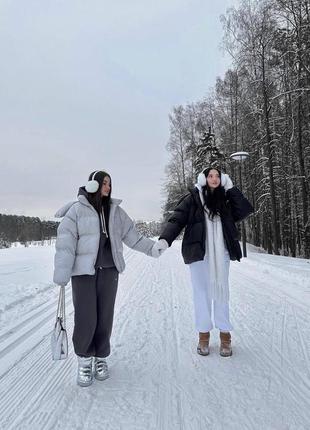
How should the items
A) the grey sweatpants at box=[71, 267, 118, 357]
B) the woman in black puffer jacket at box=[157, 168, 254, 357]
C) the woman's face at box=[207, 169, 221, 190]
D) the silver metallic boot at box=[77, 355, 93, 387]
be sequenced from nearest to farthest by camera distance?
1. the silver metallic boot at box=[77, 355, 93, 387]
2. the grey sweatpants at box=[71, 267, 118, 357]
3. the woman in black puffer jacket at box=[157, 168, 254, 357]
4. the woman's face at box=[207, 169, 221, 190]

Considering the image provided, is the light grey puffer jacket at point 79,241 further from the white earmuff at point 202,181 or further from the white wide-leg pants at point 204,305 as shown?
the white earmuff at point 202,181

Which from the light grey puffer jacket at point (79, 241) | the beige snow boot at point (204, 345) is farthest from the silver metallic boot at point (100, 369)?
the beige snow boot at point (204, 345)

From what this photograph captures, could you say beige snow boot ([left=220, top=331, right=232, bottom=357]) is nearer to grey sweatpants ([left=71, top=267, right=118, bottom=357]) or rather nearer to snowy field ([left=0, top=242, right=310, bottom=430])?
snowy field ([left=0, top=242, right=310, bottom=430])

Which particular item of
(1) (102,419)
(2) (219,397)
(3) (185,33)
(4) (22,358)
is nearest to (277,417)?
(2) (219,397)

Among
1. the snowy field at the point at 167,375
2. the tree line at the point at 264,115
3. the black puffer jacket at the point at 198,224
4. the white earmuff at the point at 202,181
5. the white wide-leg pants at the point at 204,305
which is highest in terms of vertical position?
the tree line at the point at 264,115

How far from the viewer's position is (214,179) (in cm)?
388

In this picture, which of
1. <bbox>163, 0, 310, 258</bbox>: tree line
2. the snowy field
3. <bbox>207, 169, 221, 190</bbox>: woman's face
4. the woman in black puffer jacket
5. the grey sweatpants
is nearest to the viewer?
the snowy field

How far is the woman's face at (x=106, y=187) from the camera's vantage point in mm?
3389

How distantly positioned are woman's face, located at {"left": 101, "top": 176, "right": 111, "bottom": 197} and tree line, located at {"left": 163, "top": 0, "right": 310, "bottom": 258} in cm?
1204

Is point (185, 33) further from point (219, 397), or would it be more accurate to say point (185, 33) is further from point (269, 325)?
point (219, 397)

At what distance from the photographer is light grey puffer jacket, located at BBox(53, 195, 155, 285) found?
3.17m

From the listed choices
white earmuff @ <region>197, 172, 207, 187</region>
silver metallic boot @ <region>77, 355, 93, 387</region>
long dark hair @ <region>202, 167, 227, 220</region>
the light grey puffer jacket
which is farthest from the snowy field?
white earmuff @ <region>197, 172, 207, 187</region>

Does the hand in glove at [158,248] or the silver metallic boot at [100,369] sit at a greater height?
the hand in glove at [158,248]

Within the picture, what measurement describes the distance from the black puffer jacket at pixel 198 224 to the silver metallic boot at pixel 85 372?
4.54 ft
